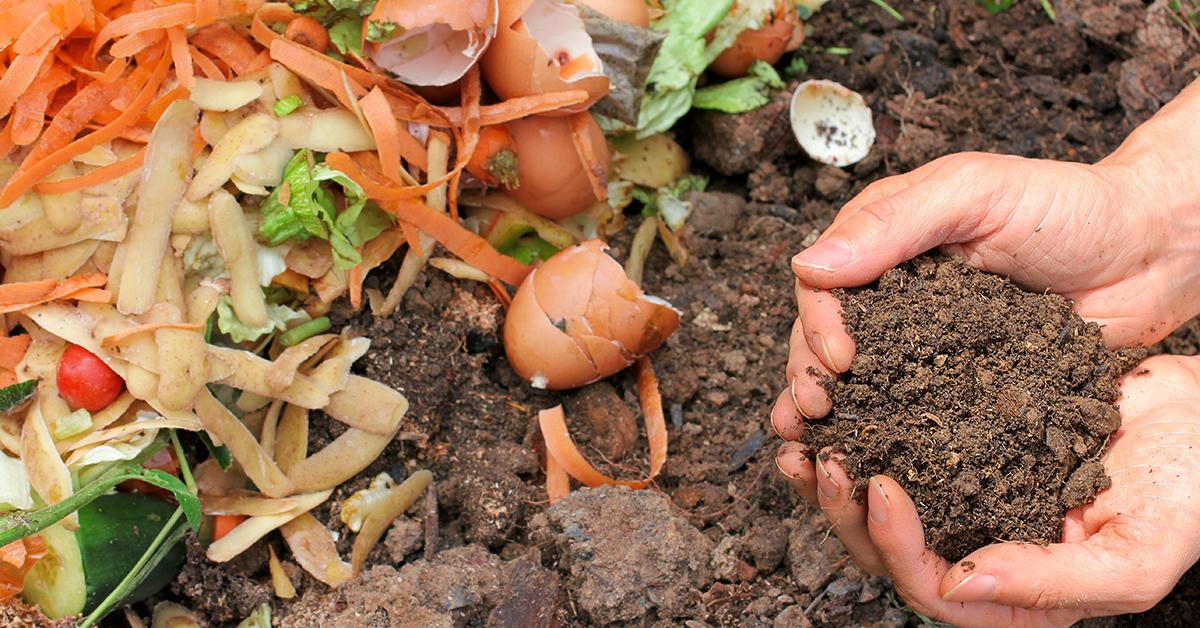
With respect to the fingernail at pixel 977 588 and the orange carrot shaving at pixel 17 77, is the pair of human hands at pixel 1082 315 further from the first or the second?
the orange carrot shaving at pixel 17 77

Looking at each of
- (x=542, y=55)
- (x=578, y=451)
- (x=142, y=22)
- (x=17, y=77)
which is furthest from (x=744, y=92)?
(x=17, y=77)

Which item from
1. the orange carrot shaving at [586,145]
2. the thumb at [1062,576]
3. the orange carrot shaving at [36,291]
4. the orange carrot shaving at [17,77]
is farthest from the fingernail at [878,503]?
the orange carrot shaving at [17,77]

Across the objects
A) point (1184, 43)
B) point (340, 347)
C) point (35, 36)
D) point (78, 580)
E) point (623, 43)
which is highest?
point (35, 36)

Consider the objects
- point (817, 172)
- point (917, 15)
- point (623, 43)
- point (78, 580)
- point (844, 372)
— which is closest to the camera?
point (844, 372)

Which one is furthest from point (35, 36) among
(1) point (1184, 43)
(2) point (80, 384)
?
(1) point (1184, 43)

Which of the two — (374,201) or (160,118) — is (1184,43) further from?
(160,118)

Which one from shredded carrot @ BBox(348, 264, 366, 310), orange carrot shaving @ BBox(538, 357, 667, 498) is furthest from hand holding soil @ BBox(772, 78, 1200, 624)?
shredded carrot @ BBox(348, 264, 366, 310)
